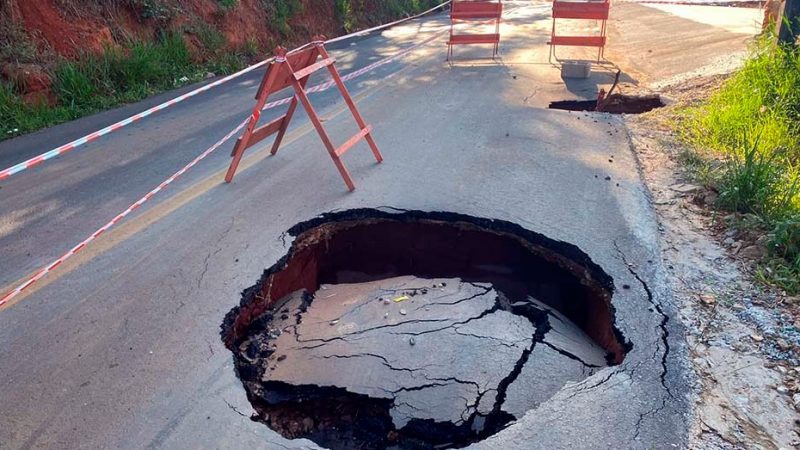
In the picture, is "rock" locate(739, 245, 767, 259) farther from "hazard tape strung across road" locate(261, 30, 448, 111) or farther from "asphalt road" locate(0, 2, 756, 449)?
"hazard tape strung across road" locate(261, 30, 448, 111)

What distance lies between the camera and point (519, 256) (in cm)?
496

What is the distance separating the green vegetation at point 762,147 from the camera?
4.33 metres

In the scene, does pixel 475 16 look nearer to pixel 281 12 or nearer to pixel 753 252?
pixel 281 12

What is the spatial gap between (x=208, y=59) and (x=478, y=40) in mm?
5520

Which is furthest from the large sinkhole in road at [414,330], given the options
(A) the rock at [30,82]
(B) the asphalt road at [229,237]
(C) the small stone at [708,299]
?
(A) the rock at [30,82]

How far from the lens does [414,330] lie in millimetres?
3758

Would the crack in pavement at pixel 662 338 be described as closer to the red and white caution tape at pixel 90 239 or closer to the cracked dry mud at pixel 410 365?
the cracked dry mud at pixel 410 365

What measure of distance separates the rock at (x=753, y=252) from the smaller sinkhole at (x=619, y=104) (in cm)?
456

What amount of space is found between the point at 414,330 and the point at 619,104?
21.5ft

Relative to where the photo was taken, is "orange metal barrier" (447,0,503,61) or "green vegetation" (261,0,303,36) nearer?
"orange metal barrier" (447,0,503,61)

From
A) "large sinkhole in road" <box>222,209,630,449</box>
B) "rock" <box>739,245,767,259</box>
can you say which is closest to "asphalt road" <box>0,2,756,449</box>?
"large sinkhole in road" <box>222,209,630,449</box>

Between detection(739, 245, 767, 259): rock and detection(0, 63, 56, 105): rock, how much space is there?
911 cm

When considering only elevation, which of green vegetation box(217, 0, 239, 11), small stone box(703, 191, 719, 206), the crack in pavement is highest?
green vegetation box(217, 0, 239, 11)

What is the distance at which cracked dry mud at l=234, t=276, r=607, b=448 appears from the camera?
3.15 metres
